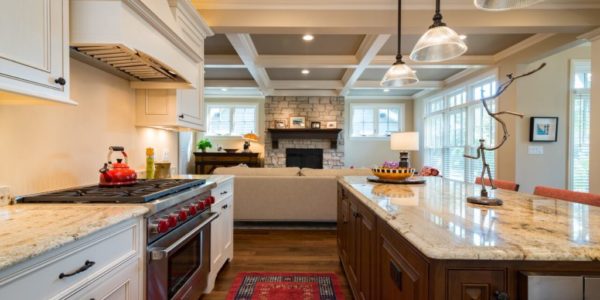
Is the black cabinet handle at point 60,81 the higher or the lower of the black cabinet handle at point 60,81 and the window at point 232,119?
the lower

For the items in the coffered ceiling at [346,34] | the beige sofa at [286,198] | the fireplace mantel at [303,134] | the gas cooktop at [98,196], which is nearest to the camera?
the gas cooktop at [98,196]

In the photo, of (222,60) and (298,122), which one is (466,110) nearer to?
(298,122)

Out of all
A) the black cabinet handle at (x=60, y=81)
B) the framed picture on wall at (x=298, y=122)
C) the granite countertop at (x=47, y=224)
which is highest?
the framed picture on wall at (x=298, y=122)

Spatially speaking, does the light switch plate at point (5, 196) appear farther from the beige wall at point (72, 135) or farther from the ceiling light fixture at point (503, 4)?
the ceiling light fixture at point (503, 4)

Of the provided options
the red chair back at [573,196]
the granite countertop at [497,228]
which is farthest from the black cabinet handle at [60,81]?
the red chair back at [573,196]

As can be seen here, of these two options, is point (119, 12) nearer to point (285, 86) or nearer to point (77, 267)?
point (77, 267)

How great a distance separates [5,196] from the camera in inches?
50.1

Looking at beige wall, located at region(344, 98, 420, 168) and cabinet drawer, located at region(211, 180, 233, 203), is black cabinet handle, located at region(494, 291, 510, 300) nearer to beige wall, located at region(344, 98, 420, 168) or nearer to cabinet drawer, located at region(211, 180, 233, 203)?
cabinet drawer, located at region(211, 180, 233, 203)

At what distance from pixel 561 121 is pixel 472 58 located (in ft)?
5.47

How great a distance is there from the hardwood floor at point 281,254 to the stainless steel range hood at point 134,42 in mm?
1713

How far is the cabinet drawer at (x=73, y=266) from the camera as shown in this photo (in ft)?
2.42

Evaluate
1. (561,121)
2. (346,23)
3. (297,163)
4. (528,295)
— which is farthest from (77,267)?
(297,163)

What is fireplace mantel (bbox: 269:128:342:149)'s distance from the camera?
25.5 ft

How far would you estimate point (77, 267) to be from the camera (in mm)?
912
